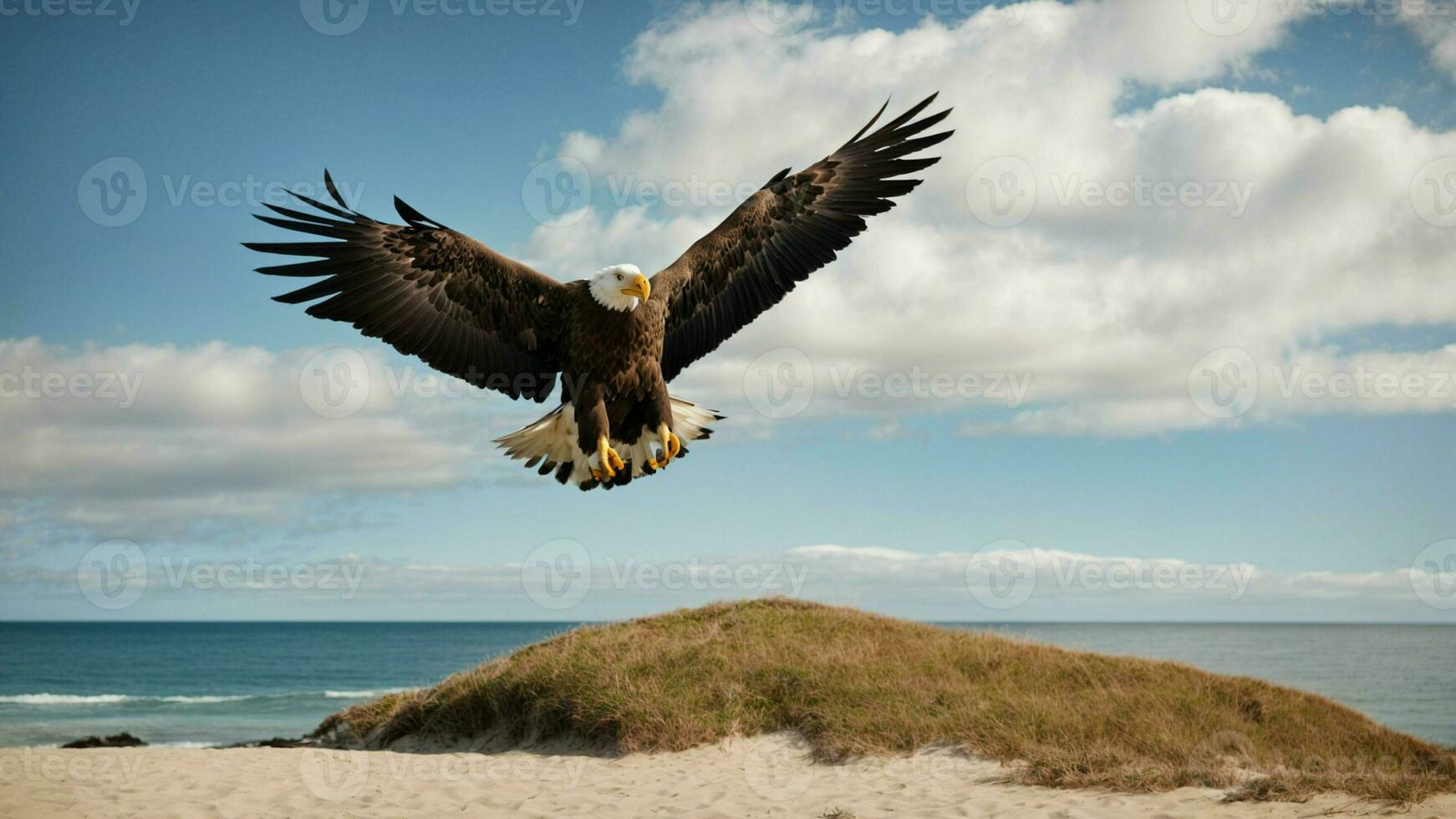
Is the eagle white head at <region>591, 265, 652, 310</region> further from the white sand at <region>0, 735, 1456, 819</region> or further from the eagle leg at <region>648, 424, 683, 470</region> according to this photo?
the white sand at <region>0, 735, 1456, 819</region>

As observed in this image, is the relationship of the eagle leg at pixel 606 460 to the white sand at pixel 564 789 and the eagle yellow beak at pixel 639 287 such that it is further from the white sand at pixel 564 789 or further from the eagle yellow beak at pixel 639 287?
the white sand at pixel 564 789

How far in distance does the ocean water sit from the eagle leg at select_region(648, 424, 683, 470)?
503 inches

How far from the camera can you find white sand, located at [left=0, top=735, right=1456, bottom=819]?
9680mm

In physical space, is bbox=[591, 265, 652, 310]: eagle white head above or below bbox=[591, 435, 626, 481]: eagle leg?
above

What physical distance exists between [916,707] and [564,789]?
4386 millimetres

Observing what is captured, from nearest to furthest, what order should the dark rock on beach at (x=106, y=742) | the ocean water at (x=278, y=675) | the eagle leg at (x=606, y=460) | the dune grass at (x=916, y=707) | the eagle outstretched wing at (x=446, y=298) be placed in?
the eagle leg at (x=606, y=460), the eagle outstretched wing at (x=446, y=298), the dune grass at (x=916, y=707), the dark rock on beach at (x=106, y=742), the ocean water at (x=278, y=675)

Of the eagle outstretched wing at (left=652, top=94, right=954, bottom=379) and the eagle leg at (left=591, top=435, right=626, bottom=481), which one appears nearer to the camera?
the eagle leg at (left=591, top=435, right=626, bottom=481)

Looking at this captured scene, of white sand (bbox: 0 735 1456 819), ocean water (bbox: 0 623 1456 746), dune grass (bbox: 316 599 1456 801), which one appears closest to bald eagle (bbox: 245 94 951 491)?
white sand (bbox: 0 735 1456 819)

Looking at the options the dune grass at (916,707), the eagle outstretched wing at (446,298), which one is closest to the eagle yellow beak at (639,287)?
the eagle outstretched wing at (446,298)

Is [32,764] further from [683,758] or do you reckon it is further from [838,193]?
[838,193]

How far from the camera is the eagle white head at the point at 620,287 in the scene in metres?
5.71

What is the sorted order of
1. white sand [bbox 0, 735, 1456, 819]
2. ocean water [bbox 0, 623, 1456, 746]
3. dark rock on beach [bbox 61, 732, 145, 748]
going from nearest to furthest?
white sand [bbox 0, 735, 1456, 819], dark rock on beach [bbox 61, 732, 145, 748], ocean water [bbox 0, 623, 1456, 746]

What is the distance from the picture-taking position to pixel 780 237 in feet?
23.6

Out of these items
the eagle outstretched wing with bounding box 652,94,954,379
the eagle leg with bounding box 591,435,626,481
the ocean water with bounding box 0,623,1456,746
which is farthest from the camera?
the ocean water with bounding box 0,623,1456,746
